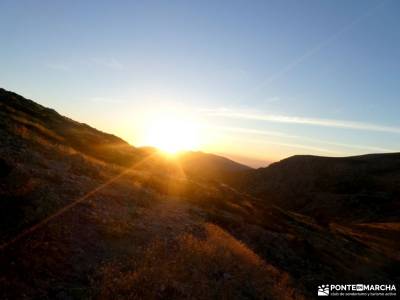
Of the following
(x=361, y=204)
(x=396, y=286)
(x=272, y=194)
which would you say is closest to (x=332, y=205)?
(x=361, y=204)

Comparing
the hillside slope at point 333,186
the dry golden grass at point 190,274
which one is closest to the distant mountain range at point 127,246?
the dry golden grass at point 190,274

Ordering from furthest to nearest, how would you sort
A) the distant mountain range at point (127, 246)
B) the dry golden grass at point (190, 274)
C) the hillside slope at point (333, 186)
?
1. the hillside slope at point (333, 186)
2. the dry golden grass at point (190, 274)
3. the distant mountain range at point (127, 246)

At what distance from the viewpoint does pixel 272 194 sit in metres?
110

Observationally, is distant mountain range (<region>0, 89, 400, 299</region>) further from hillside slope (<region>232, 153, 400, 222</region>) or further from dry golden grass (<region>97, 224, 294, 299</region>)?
hillside slope (<region>232, 153, 400, 222</region>)

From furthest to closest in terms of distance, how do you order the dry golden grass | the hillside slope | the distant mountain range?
the hillside slope → the dry golden grass → the distant mountain range

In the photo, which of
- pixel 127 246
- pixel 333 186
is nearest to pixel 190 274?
pixel 127 246

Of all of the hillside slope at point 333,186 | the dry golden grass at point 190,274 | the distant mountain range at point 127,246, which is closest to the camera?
the distant mountain range at point 127,246

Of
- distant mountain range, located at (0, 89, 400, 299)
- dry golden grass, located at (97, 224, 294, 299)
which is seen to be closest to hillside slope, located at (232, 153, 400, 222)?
distant mountain range, located at (0, 89, 400, 299)

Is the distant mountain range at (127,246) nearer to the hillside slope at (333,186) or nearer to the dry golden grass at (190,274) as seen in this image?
the dry golden grass at (190,274)

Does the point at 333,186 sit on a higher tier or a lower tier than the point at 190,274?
higher

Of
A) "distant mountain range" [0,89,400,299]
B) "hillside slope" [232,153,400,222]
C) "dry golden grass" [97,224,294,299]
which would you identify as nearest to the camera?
"distant mountain range" [0,89,400,299]

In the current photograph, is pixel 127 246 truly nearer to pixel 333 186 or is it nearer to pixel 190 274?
pixel 190 274

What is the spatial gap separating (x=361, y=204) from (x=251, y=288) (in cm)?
7692

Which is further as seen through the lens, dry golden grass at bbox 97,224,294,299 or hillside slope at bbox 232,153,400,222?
hillside slope at bbox 232,153,400,222
